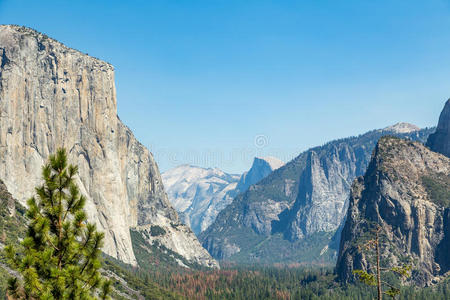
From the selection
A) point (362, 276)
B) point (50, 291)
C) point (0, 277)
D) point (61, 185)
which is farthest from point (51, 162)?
point (0, 277)

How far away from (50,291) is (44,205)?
646 centimetres

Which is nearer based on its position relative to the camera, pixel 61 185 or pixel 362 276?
pixel 61 185

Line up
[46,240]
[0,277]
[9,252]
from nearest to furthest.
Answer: [9,252] < [46,240] < [0,277]

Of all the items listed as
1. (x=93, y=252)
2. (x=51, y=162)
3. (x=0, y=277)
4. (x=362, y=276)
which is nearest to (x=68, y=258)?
(x=93, y=252)

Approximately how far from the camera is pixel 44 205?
36.9m

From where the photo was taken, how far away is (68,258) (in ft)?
123

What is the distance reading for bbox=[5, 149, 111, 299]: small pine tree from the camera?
35.0 meters

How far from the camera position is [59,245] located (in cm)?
3712

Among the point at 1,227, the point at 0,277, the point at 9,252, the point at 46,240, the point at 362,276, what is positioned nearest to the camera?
the point at 9,252

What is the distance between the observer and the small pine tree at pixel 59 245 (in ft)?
115

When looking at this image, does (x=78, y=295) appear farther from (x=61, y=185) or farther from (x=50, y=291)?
(x=61, y=185)

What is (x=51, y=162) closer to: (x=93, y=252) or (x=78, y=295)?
(x=93, y=252)

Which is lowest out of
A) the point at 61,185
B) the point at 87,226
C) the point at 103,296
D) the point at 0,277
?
the point at 0,277

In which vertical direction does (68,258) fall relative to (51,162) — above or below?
below
